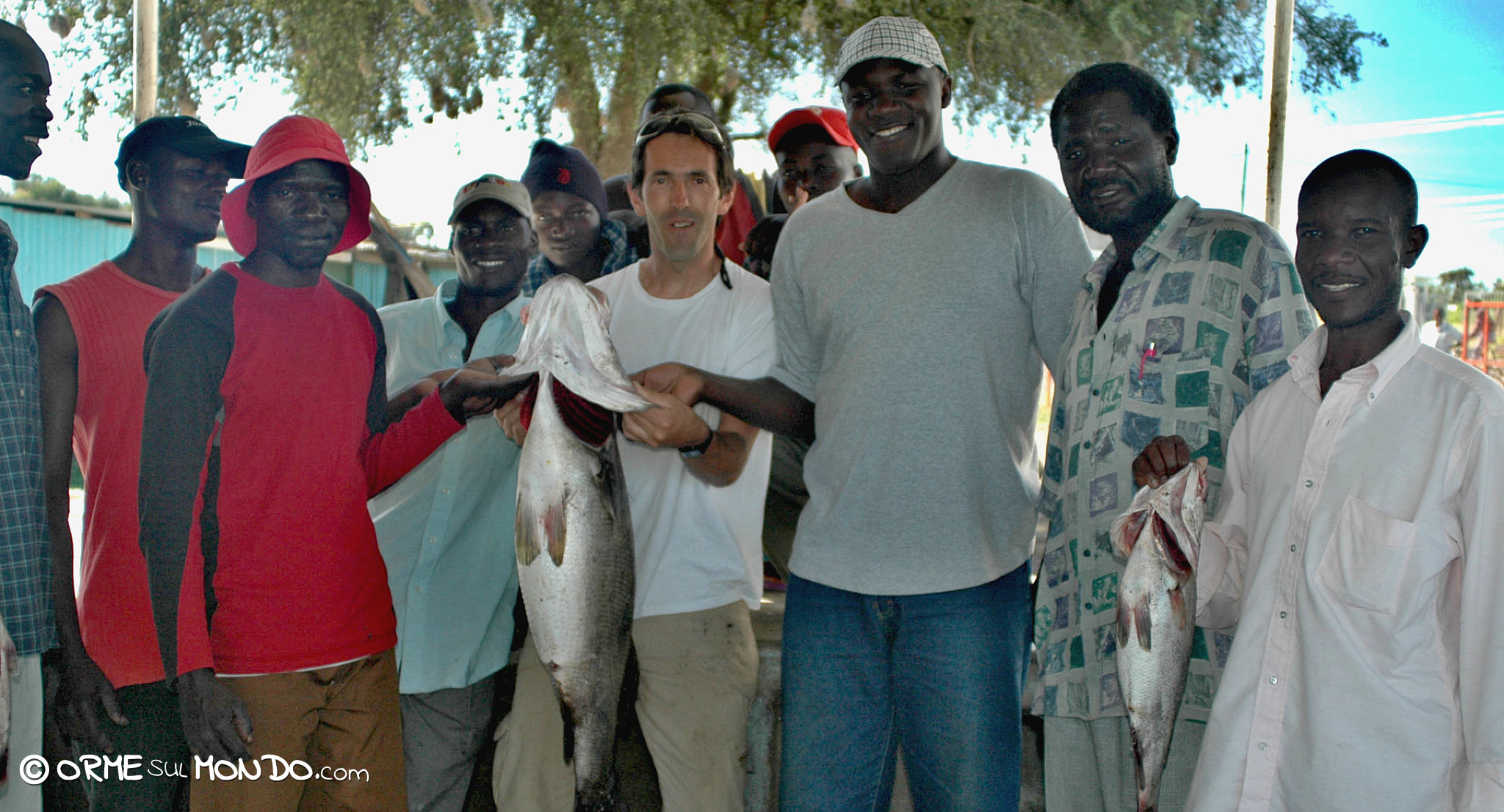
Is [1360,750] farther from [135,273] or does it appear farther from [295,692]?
[135,273]

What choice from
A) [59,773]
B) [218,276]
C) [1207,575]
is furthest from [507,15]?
[1207,575]

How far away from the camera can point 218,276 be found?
115 inches

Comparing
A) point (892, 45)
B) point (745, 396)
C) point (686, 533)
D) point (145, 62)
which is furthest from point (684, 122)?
point (145, 62)

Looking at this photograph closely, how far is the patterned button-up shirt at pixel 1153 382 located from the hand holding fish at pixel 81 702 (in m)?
2.53

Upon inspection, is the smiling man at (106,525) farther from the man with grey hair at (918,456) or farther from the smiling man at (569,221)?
the man with grey hair at (918,456)

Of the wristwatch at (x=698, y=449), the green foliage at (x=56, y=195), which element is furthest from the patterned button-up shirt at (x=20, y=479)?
the wristwatch at (x=698, y=449)

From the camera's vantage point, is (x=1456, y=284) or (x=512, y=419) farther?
(x=1456, y=284)

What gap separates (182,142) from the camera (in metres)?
3.15

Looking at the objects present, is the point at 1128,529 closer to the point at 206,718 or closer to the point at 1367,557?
the point at 1367,557

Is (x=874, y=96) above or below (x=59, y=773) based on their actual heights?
above

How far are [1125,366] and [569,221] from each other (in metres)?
2.21

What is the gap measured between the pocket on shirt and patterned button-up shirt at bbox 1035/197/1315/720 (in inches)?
16.7

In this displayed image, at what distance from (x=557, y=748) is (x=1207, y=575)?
74.7 inches

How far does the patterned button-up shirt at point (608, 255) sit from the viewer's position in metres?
3.99
